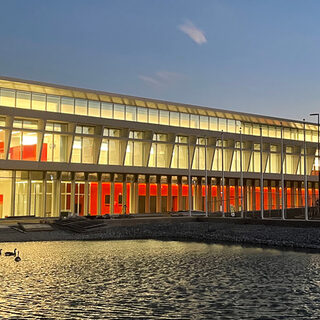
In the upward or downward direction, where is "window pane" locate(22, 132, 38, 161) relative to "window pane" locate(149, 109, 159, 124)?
downward

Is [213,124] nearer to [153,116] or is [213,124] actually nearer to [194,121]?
[194,121]

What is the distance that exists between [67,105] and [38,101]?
3470mm

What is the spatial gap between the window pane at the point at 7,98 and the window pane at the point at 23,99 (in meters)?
0.69

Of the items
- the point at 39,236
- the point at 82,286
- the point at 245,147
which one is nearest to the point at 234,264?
the point at 82,286

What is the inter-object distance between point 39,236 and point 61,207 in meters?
18.0

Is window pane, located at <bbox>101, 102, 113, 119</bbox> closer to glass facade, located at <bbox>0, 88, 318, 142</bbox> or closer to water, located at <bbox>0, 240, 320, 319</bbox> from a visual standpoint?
glass facade, located at <bbox>0, 88, 318, 142</bbox>

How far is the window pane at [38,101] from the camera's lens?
5325cm

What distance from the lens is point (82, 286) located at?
1670 centimetres

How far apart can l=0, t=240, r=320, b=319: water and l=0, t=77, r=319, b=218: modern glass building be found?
22657mm

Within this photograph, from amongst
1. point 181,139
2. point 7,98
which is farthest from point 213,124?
point 7,98

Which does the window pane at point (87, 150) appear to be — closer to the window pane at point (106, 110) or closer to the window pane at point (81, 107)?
the window pane at point (81, 107)

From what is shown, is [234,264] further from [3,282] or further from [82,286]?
[3,282]

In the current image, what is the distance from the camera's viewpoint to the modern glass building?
52.1m

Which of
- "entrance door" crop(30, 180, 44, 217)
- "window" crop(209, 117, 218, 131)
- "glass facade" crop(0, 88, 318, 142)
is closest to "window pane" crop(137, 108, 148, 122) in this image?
"glass facade" crop(0, 88, 318, 142)
